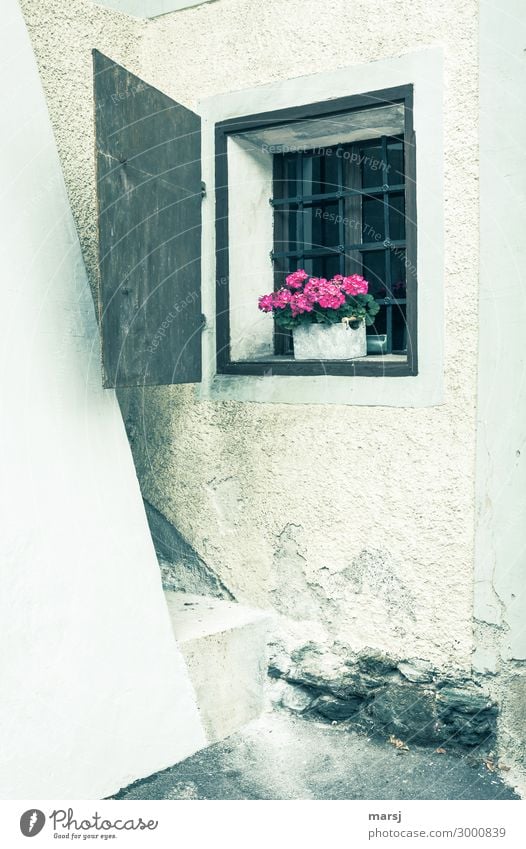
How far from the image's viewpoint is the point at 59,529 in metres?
3.29

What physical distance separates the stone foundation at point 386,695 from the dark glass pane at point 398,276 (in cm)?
165

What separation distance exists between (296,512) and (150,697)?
1.07 meters

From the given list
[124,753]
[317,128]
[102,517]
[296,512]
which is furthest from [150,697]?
[317,128]

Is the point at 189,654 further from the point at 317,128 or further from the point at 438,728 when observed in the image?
the point at 317,128

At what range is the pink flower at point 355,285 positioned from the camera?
3922 mm

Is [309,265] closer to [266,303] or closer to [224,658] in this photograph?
[266,303]

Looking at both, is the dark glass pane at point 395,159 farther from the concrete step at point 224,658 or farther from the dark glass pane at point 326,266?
the concrete step at point 224,658

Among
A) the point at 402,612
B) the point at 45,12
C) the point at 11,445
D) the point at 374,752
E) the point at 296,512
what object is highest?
the point at 45,12

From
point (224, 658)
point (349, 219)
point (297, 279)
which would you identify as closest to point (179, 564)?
point (224, 658)

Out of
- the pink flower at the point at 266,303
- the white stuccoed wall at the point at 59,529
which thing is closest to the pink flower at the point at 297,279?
the pink flower at the point at 266,303

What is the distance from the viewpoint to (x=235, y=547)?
4344mm

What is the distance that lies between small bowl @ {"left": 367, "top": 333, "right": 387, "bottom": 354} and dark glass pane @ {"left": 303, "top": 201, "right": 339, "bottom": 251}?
0.54m

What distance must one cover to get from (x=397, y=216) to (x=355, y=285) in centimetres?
60

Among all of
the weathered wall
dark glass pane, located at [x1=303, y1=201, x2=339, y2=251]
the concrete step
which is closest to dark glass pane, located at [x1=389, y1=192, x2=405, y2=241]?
dark glass pane, located at [x1=303, y1=201, x2=339, y2=251]
